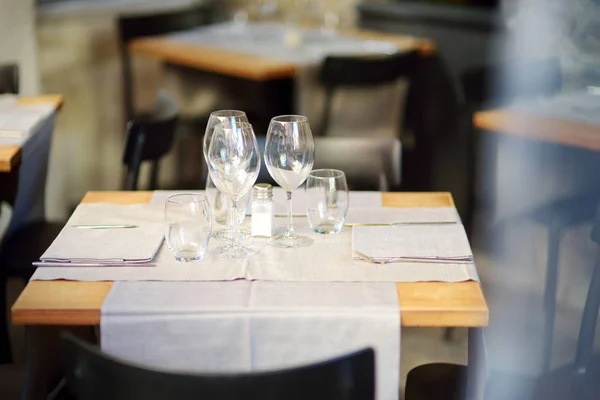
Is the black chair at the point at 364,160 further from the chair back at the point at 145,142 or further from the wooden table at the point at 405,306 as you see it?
the wooden table at the point at 405,306

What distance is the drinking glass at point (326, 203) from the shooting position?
1699mm

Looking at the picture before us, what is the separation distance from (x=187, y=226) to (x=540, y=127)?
→ 53.2 inches

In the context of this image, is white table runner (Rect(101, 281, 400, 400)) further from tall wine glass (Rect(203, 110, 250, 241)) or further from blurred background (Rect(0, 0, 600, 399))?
blurred background (Rect(0, 0, 600, 399))

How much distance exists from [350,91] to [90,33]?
1.63 metres

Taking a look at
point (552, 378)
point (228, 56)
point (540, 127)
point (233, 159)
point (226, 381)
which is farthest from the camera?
point (228, 56)

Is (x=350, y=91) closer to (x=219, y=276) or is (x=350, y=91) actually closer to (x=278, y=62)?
(x=278, y=62)

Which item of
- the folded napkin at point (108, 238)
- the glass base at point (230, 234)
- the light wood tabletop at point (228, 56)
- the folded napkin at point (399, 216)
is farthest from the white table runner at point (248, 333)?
the light wood tabletop at point (228, 56)

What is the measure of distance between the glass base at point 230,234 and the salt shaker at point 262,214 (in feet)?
0.07

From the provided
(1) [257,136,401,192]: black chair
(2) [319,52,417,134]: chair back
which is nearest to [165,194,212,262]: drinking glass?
(1) [257,136,401,192]: black chair

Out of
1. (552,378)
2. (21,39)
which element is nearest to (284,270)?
(552,378)

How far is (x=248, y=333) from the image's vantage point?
136 centimetres

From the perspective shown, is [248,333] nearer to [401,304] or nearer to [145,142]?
[401,304]

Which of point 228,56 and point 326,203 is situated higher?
point 228,56

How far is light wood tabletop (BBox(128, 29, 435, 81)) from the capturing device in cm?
349
